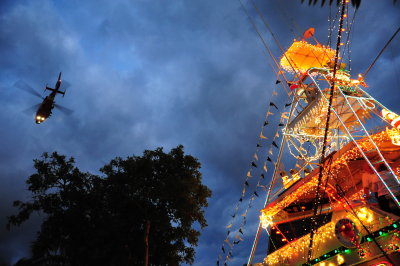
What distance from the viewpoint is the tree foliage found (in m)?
15.2

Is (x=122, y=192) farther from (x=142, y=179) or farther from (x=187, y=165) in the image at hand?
(x=187, y=165)

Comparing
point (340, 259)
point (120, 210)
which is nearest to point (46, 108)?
point (120, 210)

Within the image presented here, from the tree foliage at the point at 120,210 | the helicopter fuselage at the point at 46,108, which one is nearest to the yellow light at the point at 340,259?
the tree foliage at the point at 120,210

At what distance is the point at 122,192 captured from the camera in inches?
667

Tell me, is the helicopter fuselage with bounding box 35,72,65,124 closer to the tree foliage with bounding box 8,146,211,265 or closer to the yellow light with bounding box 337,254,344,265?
the tree foliage with bounding box 8,146,211,265

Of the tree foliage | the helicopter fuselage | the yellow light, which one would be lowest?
the yellow light

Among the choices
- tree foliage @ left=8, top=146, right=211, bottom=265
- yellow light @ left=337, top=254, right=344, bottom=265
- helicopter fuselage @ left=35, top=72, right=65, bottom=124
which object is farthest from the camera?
helicopter fuselage @ left=35, top=72, right=65, bottom=124

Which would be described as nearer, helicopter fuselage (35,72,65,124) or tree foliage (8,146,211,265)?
tree foliage (8,146,211,265)

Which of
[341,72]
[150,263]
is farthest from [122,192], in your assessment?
[341,72]

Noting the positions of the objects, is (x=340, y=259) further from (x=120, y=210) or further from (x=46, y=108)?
(x=46, y=108)

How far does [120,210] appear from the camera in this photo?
53.9 ft

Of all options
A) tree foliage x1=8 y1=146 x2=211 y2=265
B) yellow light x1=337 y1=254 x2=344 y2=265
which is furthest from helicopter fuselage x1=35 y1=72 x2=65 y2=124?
yellow light x1=337 y1=254 x2=344 y2=265

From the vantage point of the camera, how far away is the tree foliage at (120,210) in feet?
49.8

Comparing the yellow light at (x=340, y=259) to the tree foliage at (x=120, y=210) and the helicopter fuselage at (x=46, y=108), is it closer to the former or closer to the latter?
the tree foliage at (x=120, y=210)
